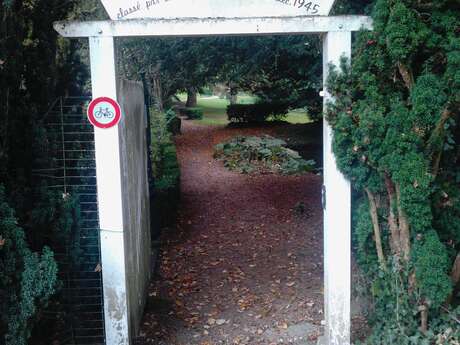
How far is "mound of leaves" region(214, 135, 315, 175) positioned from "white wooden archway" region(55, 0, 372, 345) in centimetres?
1025

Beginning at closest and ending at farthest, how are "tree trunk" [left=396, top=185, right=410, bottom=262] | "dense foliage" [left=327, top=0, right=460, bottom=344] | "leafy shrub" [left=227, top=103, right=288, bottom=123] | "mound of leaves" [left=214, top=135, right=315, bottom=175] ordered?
"dense foliage" [left=327, top=0, right=460, bottom=344]
"tree trunk" [left=396, top=185, right=410, bottom=262]
"mound of leaves" [left=214, top=135, right=315, bottom=175]
"leafy shrub" [left=227, top=103, right=288, bottom=123]

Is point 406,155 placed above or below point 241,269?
above

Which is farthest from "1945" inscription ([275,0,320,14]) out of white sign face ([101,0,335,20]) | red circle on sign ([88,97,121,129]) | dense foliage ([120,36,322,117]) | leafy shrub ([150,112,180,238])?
leafy shrub ([150,112,180,238])

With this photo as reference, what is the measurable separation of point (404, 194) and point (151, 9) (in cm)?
247

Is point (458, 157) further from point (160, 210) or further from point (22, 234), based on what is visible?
point (160, 210)

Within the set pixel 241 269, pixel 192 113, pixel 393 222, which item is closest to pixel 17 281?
pixel 393 222

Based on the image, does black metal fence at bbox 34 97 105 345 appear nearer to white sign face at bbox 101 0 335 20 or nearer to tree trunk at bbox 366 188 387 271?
white sign face at bbox 101 0 335 20

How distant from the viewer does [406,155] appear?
4.12 metres

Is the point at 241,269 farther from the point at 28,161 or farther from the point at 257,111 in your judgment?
the point at 257,111

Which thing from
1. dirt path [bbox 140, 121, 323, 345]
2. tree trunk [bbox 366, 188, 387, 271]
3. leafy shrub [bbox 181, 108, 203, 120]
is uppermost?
tree trunk [bbox 366, 188, 387, 271]

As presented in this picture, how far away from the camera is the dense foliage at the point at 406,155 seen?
4070 millimetres

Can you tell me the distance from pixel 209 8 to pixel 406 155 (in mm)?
1933

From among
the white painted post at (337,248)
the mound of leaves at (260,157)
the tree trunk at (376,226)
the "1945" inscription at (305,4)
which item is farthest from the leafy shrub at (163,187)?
the "1945" inscription at (305,4)

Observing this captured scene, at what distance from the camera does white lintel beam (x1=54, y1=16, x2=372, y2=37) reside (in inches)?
171
